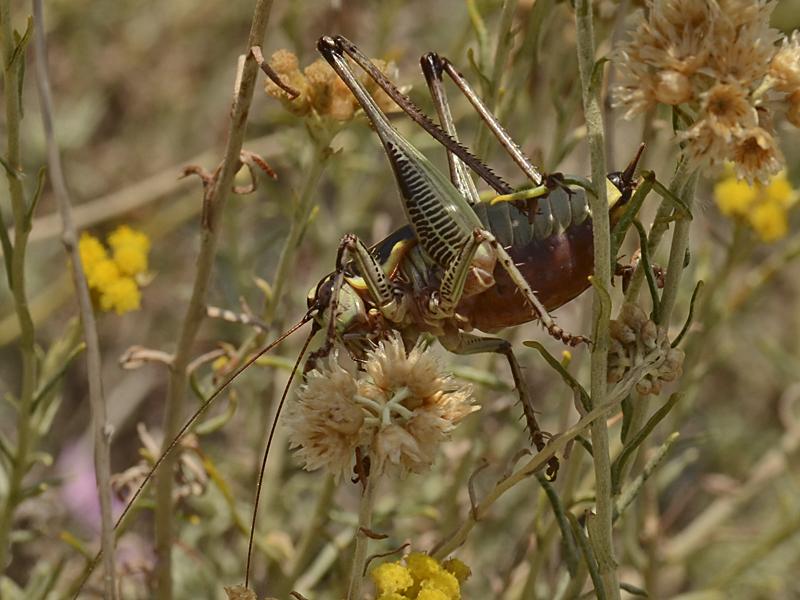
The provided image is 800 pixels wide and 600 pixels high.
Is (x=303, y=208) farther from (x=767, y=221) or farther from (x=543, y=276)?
(x=767, y=221)

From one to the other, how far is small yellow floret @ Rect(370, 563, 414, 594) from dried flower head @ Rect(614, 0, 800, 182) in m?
0.43

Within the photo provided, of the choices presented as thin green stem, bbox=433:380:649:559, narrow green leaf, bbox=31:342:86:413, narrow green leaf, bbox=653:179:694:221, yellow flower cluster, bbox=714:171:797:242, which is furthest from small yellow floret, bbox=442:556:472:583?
yellow flower cluster, bbox=714:171:797:242

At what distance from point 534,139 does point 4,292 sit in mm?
1431

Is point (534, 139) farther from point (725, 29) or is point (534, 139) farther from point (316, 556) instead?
point (725, 29)

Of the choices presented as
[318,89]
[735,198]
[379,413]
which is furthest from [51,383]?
[735,198]

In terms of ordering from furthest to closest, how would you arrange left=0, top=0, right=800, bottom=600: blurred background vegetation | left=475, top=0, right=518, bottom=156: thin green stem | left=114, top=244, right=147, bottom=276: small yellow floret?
left=0, top=0, right=800, bottom=600: blurred background vegetation
left=114, top=244, right=147, bottom=276: small yellow floret
left=475, top=0, right=518, bottom=156: thin green stem

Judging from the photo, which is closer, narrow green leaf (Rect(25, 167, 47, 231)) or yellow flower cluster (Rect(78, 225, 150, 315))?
narrow green leaf (Rect(25, 167, 47, 231))

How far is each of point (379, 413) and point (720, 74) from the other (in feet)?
1.32

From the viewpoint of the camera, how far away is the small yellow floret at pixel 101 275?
1.48 m

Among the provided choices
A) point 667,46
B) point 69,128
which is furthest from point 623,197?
point 69,128

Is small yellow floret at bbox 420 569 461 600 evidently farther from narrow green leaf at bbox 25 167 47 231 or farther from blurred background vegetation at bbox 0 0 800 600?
narrow green leaf at bbox 25 167 47 231

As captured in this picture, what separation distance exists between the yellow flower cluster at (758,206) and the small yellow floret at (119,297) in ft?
3.07

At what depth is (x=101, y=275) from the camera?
1.49m

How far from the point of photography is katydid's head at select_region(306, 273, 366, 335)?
1.21 metres
